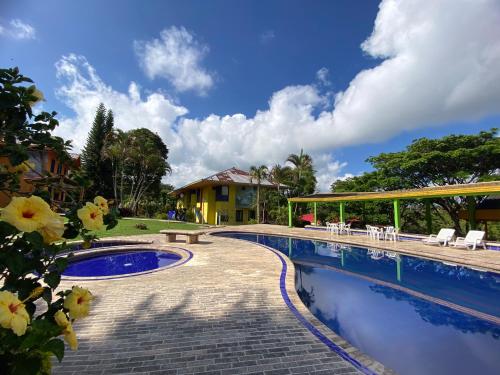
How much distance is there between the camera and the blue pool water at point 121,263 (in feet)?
32.9

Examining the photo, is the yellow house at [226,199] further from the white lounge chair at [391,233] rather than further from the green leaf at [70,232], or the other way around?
the green leaf at [70,232]

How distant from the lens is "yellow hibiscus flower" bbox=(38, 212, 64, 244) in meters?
1.18

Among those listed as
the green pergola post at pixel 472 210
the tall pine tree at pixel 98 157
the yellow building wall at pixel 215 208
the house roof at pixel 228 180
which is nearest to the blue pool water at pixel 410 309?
the green pergola post at pixel 472 210

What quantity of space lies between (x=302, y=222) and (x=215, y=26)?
21.1m

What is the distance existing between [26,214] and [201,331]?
4.01 m

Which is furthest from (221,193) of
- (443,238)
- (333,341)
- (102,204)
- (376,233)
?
(102,204)

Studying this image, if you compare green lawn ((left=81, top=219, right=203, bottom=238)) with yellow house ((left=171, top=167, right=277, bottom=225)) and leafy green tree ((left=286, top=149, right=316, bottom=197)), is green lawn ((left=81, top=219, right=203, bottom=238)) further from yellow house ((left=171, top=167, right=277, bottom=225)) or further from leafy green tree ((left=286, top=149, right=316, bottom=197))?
leafy green tree ((left=286, top=149, right=316, bottom=197))

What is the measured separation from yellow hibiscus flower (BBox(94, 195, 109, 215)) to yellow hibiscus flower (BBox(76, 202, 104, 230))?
6cm

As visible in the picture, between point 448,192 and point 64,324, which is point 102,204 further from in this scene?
point 448,192

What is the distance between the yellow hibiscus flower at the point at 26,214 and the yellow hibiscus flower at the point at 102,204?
0.30 m

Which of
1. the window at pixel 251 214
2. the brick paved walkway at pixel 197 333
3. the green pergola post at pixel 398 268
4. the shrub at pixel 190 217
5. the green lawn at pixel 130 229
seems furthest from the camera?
the shrub at pixel 190 217

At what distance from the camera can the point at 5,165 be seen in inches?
60.6

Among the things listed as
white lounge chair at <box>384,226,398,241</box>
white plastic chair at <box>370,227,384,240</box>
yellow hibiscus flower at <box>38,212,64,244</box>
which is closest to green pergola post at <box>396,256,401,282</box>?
white lounge chair at <box>384,226,398,241</box>

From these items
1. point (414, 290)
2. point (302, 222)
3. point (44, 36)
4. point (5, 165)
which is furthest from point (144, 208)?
point (5, 165)
